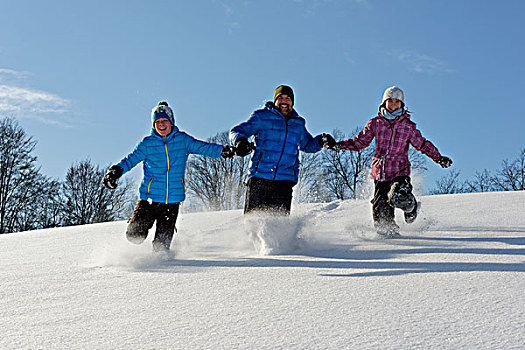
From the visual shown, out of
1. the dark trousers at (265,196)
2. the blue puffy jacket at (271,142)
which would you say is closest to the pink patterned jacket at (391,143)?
the blue puffy jacket at (271,142)

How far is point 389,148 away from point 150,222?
2.67 metres

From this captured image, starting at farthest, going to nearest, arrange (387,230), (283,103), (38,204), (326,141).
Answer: (38,204) < (326,141) < (387,230) < (283,103)

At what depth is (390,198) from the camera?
5.07 meters

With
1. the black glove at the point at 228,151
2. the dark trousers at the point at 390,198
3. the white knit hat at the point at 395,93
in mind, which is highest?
the white knit hat at the point at 395,93

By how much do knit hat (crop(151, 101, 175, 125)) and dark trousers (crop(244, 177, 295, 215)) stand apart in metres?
1.03

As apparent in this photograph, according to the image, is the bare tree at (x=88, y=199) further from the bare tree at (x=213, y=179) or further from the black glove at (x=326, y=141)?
the black glove at (x=326, y=141)

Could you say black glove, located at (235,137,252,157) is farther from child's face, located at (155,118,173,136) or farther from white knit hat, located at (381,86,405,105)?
white knit hat, located at (381,86,405,105)

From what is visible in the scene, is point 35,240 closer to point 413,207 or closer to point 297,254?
point 297,254

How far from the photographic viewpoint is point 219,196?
26.5m

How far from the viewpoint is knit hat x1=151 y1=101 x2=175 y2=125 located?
191 inches

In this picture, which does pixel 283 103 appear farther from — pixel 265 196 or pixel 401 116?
pixel 401 116

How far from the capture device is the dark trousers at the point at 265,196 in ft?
16.3

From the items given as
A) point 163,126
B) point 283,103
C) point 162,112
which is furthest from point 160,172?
point 283,103

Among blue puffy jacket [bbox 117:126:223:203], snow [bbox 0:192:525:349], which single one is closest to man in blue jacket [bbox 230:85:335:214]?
snow [bbox 0:192:525:349]
